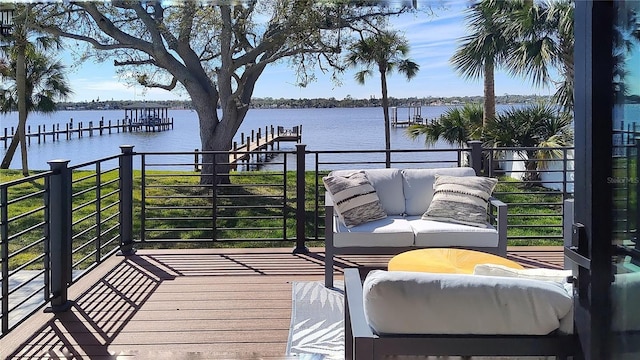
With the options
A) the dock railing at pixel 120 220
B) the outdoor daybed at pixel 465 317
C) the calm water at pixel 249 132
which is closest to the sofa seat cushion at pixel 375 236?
the dock railing at pixel 120 220

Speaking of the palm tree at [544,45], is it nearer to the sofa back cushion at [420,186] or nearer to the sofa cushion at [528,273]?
the sofa back cushion at [420,186]

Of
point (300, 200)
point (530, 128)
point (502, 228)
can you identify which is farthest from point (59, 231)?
point (530, 128)

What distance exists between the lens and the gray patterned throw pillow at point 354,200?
3764 millimetres

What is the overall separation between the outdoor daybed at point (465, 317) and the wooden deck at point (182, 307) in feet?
4.15

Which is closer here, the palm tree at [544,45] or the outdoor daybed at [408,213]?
the outdoor daybed at [408,213]

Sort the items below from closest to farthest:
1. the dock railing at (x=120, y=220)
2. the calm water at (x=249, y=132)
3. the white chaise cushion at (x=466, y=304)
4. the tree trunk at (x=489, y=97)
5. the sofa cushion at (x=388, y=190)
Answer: the white chaise cushion at (x=466, y=304) → the dock railing at (x=120, y=220) → the sofa cushion at (x=388, y=190) → the tree trunk at (x=489, y=97) → the calm water at (x=249, y=132)

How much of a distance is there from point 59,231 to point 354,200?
Result: 1.87 meters

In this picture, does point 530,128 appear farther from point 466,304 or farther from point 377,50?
point 466,304

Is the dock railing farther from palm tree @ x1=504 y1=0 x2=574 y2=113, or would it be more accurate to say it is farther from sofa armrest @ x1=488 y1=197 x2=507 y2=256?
palm tree @ x1=504 y1=0 x2=574 y2=113

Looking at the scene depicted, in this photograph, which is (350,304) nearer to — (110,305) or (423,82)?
(110,305)

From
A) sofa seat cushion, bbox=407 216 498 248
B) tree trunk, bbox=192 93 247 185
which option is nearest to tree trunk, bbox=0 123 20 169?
tree trunk, bbox=192 93 247 185

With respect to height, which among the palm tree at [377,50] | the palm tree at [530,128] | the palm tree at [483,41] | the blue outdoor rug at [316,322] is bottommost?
the blue outdoor rug at [316,322]

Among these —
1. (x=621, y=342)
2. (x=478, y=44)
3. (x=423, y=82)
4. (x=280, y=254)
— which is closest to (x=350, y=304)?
(x=621, y=342)

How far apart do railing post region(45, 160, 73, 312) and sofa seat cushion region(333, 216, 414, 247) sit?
1639mm
